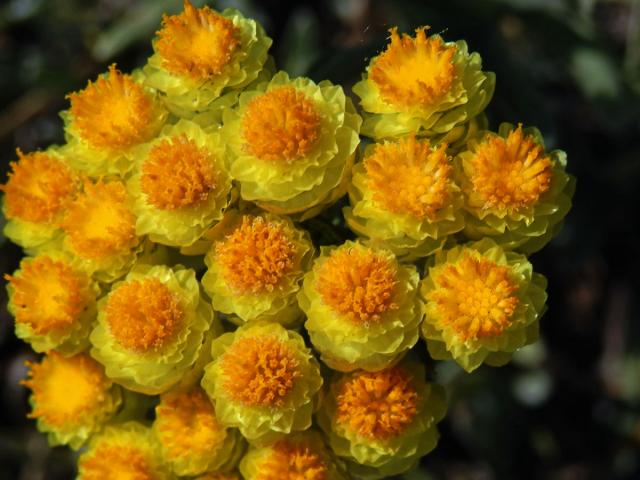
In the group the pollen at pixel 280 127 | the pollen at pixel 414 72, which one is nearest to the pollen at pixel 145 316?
the pollen at pixel 280 127

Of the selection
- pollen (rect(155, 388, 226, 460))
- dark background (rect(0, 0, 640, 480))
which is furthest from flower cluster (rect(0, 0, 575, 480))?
dark background (rect(0, 0, 640, 480))

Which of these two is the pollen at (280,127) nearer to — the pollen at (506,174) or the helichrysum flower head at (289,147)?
the helichrysum flower head at (289,147)

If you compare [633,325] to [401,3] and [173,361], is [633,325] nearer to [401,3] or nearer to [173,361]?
→ [401,3]

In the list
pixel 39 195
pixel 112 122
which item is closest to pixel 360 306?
pixel 112 122

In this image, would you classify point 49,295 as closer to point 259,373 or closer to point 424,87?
point 259,373

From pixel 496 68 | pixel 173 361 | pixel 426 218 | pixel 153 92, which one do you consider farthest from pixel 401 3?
pixel 173 361

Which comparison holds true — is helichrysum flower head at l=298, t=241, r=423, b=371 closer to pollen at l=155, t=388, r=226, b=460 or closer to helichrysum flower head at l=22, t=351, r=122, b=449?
pollen at l=155, t=388, r=226, b=460

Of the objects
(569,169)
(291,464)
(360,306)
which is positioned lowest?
(569,169)
